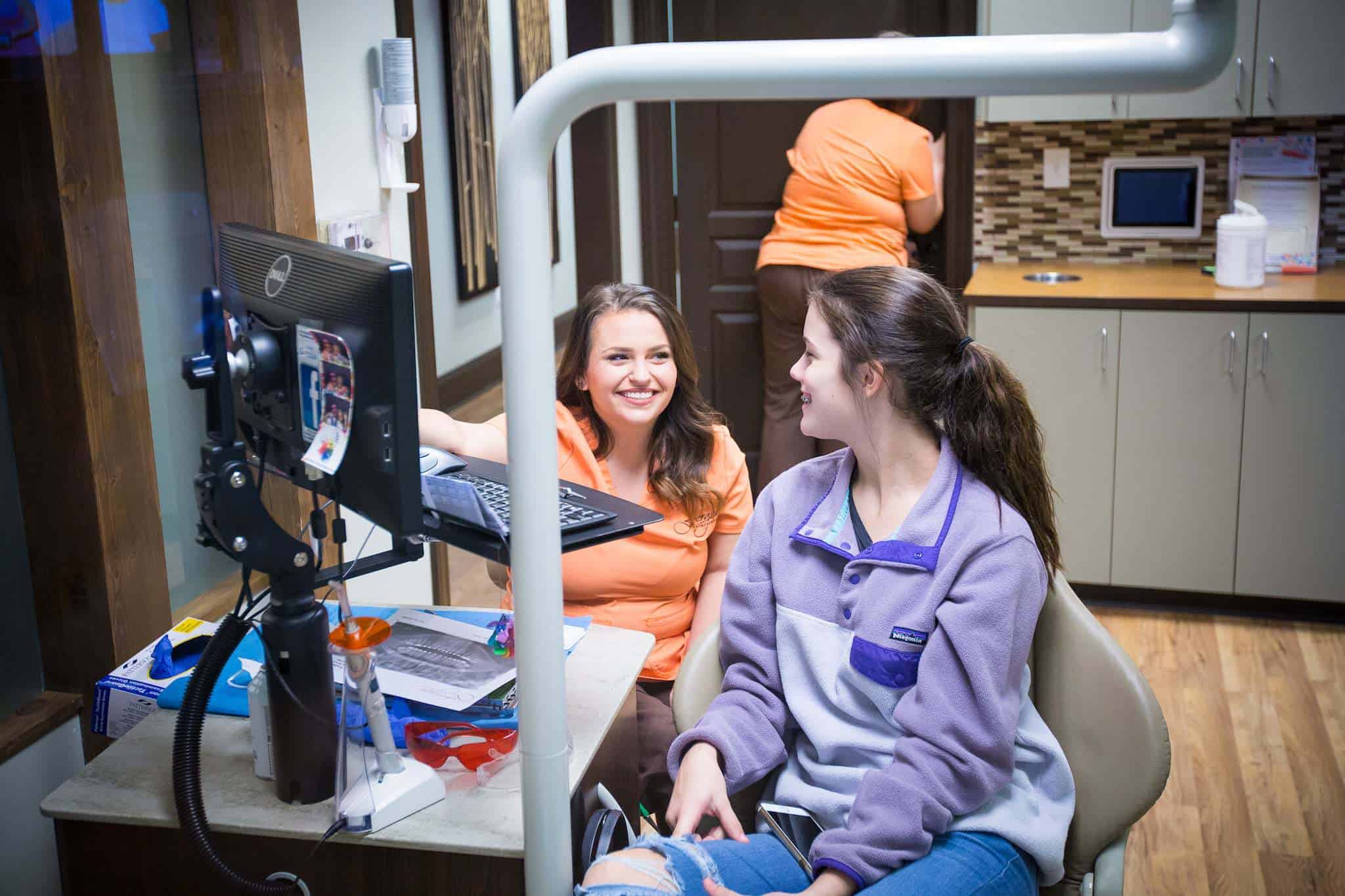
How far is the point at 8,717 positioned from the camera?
187 centimetres

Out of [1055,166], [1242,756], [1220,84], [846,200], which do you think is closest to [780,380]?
[846,200]

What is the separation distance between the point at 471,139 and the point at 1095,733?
4027 millimetres

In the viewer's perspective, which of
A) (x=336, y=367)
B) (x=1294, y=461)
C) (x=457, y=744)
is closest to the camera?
(x=336, y=367)

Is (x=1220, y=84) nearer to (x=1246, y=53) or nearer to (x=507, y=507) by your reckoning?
(x=1246, y=53)

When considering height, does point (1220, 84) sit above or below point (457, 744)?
above

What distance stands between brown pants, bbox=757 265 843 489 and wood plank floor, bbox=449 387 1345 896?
1.16 metres

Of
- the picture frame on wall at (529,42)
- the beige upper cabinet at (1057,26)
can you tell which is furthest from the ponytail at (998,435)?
the picture frame on wall at (529,42)

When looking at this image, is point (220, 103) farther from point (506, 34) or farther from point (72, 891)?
point (506, 34)

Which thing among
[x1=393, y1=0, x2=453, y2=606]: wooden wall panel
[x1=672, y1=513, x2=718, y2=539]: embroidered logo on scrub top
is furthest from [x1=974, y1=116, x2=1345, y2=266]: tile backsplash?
[x1=672, y1=513, x2=718, y2=539]: embroidered logo on scrub top

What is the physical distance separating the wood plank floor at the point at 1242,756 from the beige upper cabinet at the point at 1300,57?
1410mm

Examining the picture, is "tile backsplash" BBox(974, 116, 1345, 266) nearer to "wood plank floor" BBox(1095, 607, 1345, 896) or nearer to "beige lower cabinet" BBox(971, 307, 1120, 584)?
"beige lower cabinet" BBox(971, 307, 1120, 584)

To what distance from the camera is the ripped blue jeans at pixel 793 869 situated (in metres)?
1.41

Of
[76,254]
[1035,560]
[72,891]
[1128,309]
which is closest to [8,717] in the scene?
[72,891]

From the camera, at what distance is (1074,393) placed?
11.7ft
